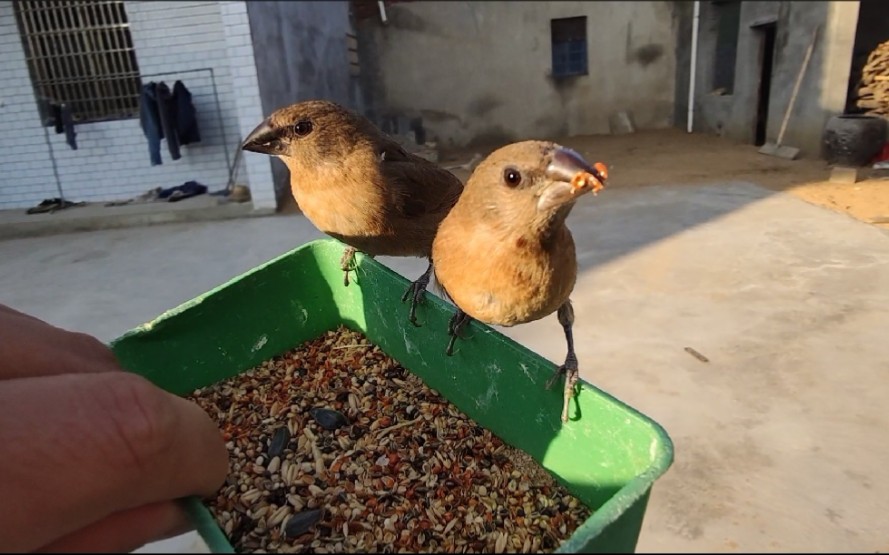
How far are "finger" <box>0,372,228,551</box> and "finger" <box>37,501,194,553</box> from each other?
0.05 ft

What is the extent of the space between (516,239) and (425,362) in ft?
2.16

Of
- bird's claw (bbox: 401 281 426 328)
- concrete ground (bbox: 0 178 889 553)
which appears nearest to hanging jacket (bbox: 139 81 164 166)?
concrete ground (bbox: 0 178 889 553)

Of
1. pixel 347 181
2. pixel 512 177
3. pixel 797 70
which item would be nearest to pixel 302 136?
pixel 347 181

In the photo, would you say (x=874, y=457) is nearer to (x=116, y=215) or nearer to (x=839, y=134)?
(x=839, y=134)

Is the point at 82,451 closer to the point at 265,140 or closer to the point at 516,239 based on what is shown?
the point at 516,239

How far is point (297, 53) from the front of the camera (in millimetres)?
8273

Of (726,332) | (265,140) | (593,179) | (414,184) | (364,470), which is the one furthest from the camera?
(726,332)

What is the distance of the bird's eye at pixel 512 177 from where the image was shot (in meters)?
1.13

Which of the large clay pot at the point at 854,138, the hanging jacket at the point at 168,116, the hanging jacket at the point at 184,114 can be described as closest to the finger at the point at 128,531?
the large clay pot at the point at 854,138

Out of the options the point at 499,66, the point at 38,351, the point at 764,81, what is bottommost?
the point at 38,351

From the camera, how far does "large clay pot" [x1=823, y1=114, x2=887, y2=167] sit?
1.15 meters

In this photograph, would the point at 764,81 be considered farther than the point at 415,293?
Yes

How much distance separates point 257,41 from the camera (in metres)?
6.25

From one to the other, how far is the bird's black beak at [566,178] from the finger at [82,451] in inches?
26.9
